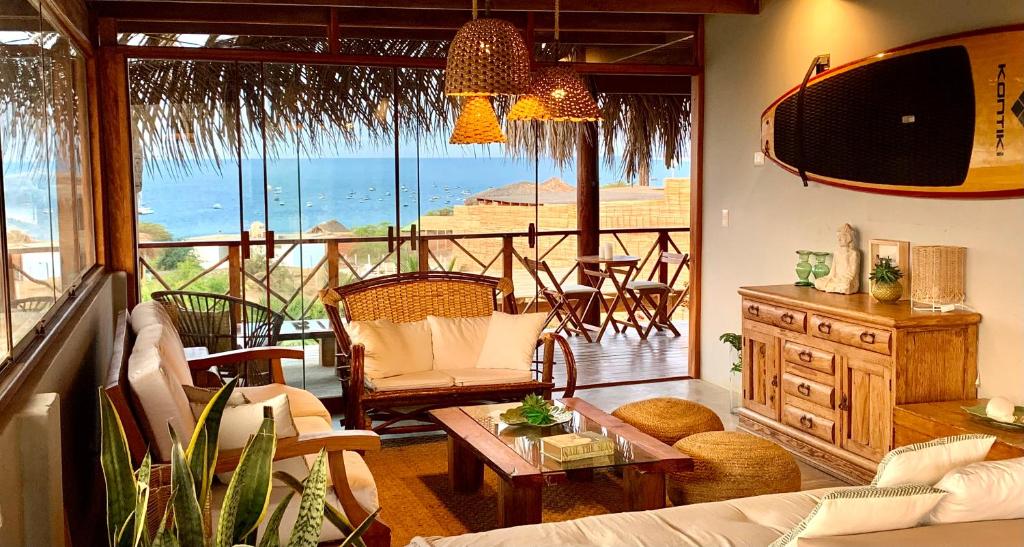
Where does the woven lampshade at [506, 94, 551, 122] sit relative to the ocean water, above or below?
above

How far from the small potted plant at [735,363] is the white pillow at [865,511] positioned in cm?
317

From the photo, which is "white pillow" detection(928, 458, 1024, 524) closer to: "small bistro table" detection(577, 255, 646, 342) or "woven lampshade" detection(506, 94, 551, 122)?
"woven lampshade" detection(506, 94, 551, 122)

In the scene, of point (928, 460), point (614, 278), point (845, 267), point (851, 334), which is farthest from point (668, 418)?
point (614, 278)

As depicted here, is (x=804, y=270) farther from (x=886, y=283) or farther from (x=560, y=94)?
(x=560, y=94)

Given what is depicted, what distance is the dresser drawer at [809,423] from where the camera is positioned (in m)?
4.68

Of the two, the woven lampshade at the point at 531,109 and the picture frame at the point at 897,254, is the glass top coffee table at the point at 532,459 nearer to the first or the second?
the woven lampshade at the point at 531,109

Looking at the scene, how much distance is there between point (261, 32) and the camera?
581 cm

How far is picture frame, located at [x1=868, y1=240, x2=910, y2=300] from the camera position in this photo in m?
4.79

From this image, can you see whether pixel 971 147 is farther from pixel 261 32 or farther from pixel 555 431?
pixel 261 32

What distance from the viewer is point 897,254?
15.9ft

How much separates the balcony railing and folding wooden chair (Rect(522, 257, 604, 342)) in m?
2.01

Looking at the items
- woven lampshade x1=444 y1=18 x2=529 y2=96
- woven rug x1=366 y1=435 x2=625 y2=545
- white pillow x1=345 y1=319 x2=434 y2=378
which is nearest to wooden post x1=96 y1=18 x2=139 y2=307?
white pillow x1=345 y1=319 x2=434 y2=378

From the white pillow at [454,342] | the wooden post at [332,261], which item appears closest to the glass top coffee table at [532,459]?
the white pillow at [454,342]

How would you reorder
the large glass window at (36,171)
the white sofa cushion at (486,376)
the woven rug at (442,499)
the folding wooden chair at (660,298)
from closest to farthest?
1. the large glass window at (36,171)
2. the woven rug at (442,499)
3. the white sofa cushion at (486,376)
4. the folding wooden chair at (660,298)
